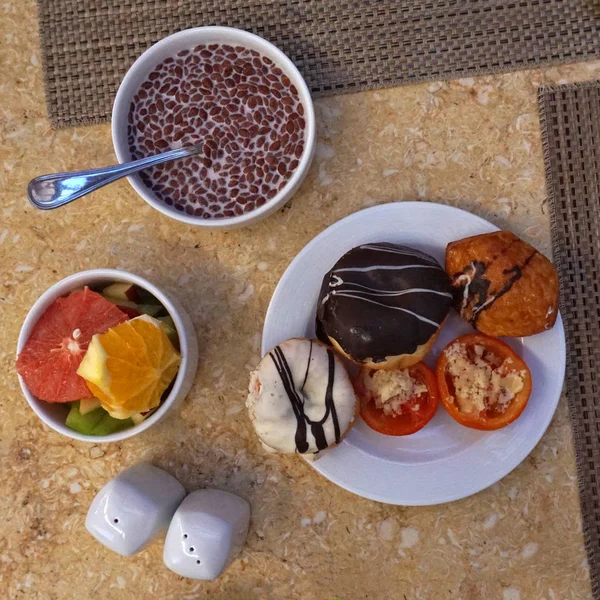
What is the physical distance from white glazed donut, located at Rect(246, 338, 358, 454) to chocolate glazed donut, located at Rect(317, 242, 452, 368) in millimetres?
45

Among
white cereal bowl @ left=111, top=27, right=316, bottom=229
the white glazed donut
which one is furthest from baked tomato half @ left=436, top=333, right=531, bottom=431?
white cereal bowl @ left=111, top=27, right=316, bottom=229

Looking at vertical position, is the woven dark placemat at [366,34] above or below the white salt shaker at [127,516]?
above

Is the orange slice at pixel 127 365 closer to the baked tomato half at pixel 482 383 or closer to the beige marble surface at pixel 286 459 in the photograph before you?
the beige marble surface at pixel 286 459

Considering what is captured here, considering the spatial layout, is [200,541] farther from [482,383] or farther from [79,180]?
[79,180]

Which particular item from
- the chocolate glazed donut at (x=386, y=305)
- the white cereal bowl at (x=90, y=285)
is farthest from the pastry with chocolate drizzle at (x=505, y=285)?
the white cereal bowl at (x=90, y=285)

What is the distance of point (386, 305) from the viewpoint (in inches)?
32.6

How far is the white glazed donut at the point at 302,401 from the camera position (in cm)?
83

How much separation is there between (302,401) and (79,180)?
473 millimetres

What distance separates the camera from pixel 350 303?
0.83 meters

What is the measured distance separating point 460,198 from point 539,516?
53cm

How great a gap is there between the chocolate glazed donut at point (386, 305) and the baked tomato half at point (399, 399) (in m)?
0.04

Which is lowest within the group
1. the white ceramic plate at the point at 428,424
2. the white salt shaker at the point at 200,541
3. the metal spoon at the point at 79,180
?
the white salt shaker at the point at 200,541

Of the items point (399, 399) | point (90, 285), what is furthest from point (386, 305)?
point (90, 285)

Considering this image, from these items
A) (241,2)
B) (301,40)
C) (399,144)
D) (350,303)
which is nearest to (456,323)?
(350,303)
